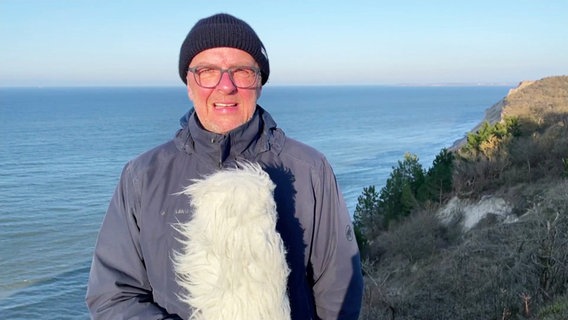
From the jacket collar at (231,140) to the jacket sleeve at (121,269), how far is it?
0.28m

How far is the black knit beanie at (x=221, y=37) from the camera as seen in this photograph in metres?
2.20

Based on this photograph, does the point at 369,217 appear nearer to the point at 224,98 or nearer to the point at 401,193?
the point at 401,193

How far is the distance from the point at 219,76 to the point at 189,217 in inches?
23.7

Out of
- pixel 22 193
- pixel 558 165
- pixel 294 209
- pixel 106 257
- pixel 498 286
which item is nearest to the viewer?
pixel 106 257

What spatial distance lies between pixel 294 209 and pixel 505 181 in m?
22.8

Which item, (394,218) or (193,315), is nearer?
(193,315)

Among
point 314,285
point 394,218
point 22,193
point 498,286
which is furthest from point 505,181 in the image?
point 22,193

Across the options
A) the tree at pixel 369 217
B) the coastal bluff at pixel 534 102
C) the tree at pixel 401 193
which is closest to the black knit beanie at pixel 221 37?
the tree at pixel 401 193

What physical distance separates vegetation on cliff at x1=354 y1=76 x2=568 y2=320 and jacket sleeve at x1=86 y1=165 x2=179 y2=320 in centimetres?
706

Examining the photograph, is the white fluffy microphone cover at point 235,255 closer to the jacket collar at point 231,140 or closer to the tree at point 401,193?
the jacket collar at point 231,140

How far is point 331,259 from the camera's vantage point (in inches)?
88.0

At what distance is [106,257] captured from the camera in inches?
79.3

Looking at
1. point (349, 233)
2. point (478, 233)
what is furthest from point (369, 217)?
point (349, 233)

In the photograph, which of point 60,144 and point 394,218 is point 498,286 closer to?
point 394,218
